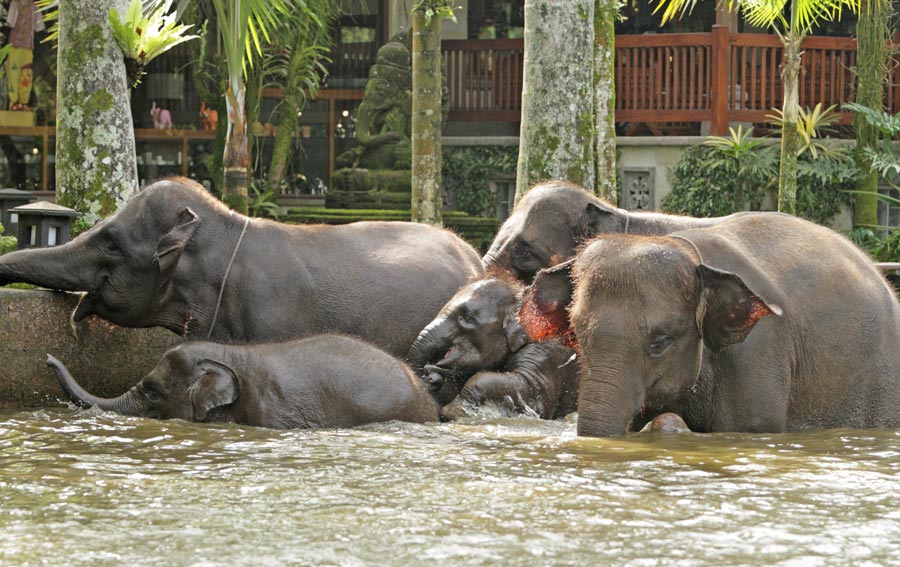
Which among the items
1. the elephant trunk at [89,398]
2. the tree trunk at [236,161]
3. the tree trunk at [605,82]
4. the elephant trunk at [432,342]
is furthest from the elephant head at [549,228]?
the tree trunk at [236,161]

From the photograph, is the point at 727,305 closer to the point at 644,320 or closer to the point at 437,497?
the point at 644,320

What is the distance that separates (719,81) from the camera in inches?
864

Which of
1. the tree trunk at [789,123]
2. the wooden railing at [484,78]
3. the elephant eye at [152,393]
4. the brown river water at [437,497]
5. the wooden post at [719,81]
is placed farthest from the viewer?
the wooden railing at [484,78]

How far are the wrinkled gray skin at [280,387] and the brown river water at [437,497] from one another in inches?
6.3

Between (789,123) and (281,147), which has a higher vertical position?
(789,123)

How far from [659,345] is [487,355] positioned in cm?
225

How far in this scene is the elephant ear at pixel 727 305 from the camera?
7.34 m

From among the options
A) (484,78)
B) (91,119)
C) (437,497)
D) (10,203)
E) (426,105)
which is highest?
(484,78)

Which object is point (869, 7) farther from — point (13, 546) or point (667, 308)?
point (13, 546)

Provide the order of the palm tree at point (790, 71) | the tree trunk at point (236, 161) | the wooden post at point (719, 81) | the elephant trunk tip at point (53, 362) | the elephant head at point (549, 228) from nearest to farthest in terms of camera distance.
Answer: the elephant trunk tip at point (53, 362)
the elephant head at point (549, 228)
the tree trunk at point (236, 161)
the palm tree at point (790, 71)
the wooden post at point (719, 81)

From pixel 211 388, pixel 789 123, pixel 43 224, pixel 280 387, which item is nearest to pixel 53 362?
pixel 211 388

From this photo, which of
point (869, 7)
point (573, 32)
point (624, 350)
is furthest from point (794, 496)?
point (869, 7)

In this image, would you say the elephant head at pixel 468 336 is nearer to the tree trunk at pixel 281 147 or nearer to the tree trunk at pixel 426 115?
the tree trunk at pixel 426 115

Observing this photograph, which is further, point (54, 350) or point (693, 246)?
point (54, 350)
